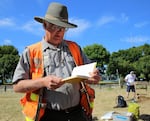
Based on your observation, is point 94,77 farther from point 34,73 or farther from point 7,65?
point 7,65

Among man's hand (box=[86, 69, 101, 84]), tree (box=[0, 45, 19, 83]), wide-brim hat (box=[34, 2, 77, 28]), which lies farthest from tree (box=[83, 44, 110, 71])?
man's hand (box=[86, 69, 101, 84])

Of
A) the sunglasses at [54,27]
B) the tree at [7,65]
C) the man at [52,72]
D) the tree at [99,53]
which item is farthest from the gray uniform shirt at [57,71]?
the tree at [99,53]

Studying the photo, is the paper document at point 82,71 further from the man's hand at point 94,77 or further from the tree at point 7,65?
the tree at point 7,65

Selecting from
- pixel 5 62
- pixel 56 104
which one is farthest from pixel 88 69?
pixel 5 62

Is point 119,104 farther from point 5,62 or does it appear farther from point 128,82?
point 5,62

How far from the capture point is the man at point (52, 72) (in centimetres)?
304

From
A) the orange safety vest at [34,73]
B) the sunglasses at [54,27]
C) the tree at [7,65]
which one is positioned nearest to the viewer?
the orange safety vest at [34,73]

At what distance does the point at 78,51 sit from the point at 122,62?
70669 millimetres

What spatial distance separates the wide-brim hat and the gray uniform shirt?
0.23 metres

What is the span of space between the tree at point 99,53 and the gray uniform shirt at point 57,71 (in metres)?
76.5

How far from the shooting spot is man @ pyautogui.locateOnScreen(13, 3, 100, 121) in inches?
120

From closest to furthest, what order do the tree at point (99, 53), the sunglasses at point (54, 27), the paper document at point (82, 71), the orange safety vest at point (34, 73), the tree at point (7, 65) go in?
the paper document at point (82, 71) → the orange safety vest at point (34, 73) → the sunglasses at point (54, 27) → the tree at point (7, 65) → the tree at point (99, 53)

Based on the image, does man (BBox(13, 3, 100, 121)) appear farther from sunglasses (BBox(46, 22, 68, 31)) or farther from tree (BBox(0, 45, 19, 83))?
tree (BBox(0, 45, 19, 83))

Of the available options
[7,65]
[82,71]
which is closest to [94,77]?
[82,71]
